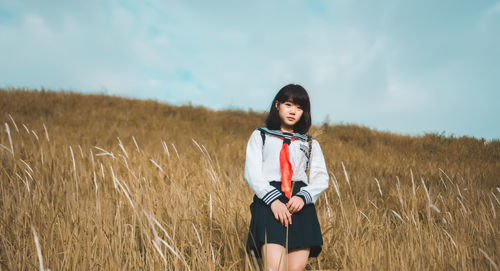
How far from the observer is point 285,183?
1.71 m

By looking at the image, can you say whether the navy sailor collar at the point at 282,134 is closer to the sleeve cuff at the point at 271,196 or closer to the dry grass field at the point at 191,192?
the dry grass field at the point at 191,192

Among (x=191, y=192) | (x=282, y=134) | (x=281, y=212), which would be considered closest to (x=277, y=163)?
(x=282, y=134)

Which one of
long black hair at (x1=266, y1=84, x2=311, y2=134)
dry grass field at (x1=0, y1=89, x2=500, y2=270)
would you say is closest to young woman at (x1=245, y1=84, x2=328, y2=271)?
long black hair at (x1=266, y1=84, x2=311, y2=134)

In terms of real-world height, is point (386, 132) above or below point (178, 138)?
above

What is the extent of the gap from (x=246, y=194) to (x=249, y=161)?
48.0 inches

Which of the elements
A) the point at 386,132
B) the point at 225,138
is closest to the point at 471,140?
the point at 386,132

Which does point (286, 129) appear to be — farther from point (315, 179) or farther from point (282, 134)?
point (315, 179)

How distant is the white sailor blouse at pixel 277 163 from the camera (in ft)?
5.55

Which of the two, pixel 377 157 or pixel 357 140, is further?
pixel 357 140

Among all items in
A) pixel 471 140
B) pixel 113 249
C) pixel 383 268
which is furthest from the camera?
pixel 471 140

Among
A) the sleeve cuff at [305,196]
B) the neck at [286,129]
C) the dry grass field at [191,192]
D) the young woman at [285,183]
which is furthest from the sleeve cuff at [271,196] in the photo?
the neck at [286,129]

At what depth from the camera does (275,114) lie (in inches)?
75.9

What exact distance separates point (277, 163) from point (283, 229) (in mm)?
398

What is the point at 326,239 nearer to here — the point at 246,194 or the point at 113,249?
the point at 246,194
